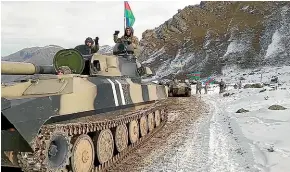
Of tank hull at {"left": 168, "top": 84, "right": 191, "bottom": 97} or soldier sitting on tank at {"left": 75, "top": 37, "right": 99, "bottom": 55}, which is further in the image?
tank hull at {"left": 168, "top": 84, "right": 191, "bottom": 97}

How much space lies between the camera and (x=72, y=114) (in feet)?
22.4

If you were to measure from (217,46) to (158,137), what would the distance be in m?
76.0

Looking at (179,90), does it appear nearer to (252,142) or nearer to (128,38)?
(128,38)

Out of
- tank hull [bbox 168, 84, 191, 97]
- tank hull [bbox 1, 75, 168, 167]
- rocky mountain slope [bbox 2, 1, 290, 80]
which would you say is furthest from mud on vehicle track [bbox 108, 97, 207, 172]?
rocky mountain slope [bbox 2, 1, 290, 80]

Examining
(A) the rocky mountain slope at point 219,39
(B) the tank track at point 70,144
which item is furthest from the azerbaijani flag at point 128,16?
(A) the rocky mountain slope at point 219,39

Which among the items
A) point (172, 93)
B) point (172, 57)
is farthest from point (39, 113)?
point (172, 57)

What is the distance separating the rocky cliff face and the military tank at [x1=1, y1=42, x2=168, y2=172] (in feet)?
196

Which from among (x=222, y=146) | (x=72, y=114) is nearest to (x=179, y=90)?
(x=222, y=146)

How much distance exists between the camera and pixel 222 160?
8.53 meters

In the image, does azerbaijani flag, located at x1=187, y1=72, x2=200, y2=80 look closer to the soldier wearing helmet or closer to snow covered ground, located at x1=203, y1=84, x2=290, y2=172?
snow covered ground, located at x1=203, y1=84, x2=290, y2=172

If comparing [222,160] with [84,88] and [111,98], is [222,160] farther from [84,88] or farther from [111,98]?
[84,88]

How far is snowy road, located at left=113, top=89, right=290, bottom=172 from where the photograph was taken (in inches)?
317

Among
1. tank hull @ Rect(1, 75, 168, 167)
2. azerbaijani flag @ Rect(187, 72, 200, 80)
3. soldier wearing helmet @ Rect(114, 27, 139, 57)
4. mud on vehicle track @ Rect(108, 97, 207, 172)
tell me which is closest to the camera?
tank hull @ Rect(1, 75, 168, 167)

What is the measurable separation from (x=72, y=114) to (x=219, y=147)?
477 cm
